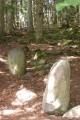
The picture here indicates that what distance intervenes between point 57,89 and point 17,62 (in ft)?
10.1

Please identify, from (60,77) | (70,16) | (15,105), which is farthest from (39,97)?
(70,16)

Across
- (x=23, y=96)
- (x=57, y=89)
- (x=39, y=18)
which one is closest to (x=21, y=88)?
(x=23, y=96)

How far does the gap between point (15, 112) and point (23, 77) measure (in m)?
2.48

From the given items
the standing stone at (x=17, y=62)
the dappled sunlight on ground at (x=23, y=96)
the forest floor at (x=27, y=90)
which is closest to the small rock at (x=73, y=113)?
the forest floor at (x=27, y=90)

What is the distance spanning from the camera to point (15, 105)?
7555 mm

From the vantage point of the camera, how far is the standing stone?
31.6ft

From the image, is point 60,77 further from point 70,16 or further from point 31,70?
point 70,16

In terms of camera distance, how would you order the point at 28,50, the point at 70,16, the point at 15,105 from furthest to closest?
the point at 70,16 < the point at 28,50 < the point at 15,105

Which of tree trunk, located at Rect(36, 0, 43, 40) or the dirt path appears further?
tree trunk, located at Rect(36, 0, 43, 40)

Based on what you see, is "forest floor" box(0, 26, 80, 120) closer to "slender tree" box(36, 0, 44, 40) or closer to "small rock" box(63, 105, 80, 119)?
"small rock" box(63, 105, 80, 119)

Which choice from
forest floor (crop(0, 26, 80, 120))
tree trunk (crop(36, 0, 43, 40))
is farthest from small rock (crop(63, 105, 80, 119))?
tree trunk (crop(36, 0, 43, 40))

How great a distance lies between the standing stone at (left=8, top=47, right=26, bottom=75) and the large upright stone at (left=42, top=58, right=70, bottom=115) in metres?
2.80

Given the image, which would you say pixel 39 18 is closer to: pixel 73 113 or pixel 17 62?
pixel 17 62

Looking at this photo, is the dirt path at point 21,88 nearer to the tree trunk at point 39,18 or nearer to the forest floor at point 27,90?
the forest floor at point 27,90
